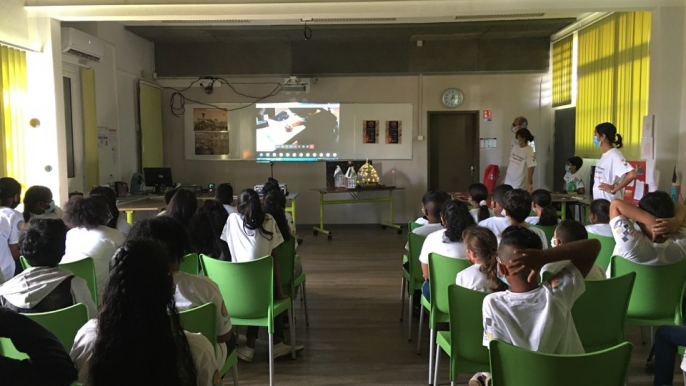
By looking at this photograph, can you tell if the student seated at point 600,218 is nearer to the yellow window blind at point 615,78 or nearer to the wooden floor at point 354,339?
the wooden floor at point 354,339

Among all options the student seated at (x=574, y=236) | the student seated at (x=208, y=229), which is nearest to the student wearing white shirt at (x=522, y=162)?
the student seated at (x=574, y=236)

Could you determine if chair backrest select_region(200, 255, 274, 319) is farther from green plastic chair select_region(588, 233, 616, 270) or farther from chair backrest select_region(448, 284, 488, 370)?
green plastic chair select_region(588, 233, 616, 270)

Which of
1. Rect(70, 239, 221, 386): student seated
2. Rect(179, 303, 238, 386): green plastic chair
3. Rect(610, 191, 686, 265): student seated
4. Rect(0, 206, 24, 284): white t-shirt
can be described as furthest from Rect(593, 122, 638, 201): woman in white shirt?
Rect(0, 206, 24, 284): white t-shirt

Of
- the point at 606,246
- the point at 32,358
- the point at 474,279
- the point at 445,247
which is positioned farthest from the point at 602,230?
the point at 32,358

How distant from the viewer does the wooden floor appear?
10.8 feet

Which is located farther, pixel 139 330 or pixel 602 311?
pixel 602 311

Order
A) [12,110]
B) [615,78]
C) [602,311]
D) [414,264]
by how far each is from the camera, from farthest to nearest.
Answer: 1. [615,78]
2. [12,110]
3. [414,264]
4. [602,311]

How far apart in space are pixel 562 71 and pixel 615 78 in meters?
1.70

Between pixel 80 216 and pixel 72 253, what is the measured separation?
215 millimetres

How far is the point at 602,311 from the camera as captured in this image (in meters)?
2.49

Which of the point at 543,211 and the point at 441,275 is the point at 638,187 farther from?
the point at 441,275

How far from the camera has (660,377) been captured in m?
2.63

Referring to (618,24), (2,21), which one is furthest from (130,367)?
(618,24)

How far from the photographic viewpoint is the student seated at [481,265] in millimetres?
2637
